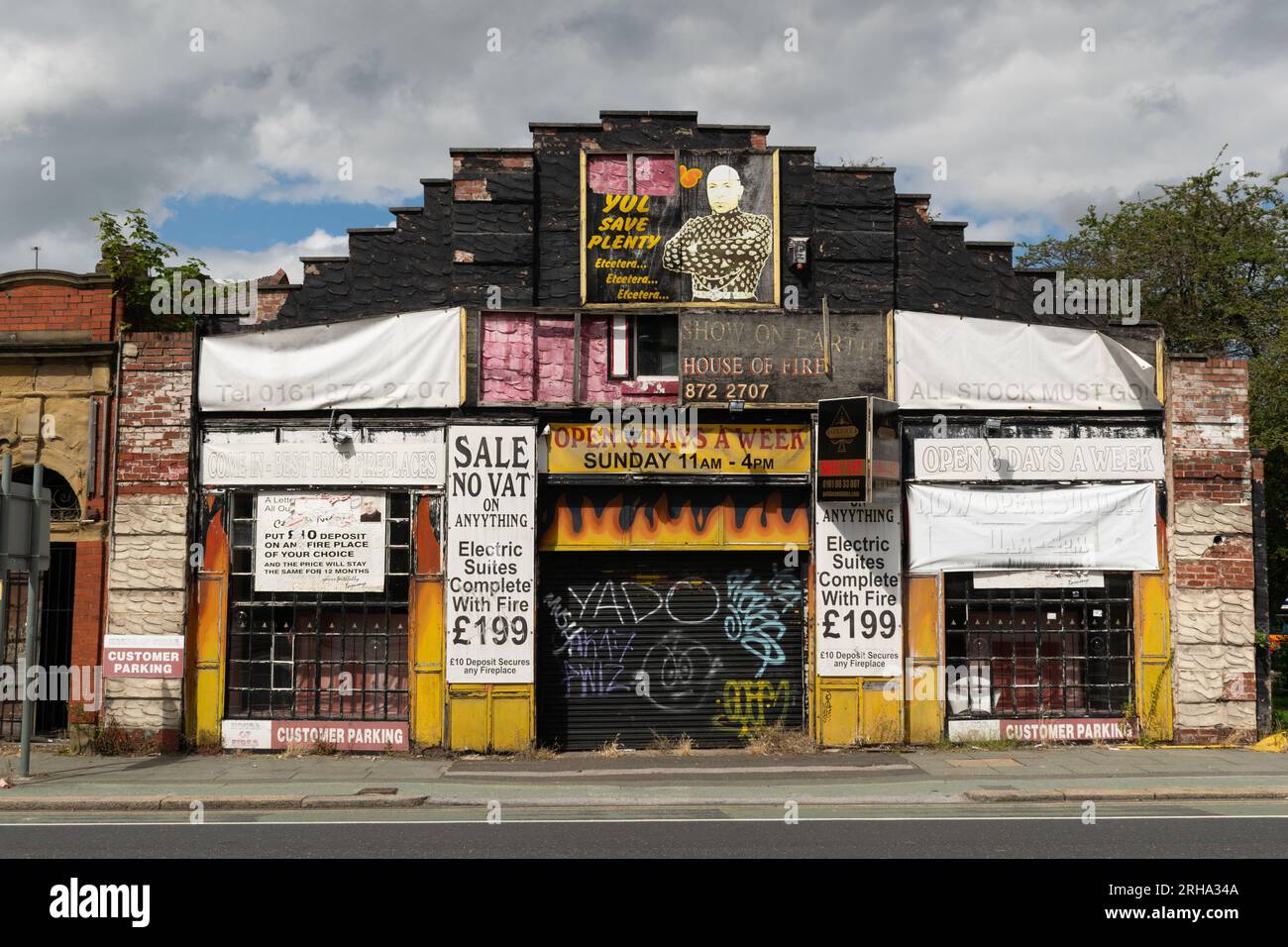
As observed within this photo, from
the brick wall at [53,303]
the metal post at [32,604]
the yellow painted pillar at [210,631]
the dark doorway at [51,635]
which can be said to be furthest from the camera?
the brick wall at [53,303]

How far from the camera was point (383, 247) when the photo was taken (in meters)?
15.6

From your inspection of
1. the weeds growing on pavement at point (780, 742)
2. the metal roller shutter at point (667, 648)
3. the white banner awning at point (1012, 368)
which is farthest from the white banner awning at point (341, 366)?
the white banner awning at point (1012, 368)

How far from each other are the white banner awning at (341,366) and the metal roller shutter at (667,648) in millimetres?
3079

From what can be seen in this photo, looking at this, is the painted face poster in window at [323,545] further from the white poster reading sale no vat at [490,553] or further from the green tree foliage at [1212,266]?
the green tree foliage at [1212,266]

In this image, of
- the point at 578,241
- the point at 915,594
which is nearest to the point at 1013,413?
the point at 915,594

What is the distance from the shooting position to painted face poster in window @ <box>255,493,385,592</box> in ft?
50.1

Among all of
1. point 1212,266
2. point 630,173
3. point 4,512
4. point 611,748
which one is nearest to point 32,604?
point 4,512

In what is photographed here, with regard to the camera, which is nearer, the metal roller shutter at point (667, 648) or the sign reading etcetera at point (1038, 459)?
the metal roller shutter at point (667, 648)

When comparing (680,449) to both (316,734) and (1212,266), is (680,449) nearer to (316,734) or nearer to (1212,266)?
(316,734)

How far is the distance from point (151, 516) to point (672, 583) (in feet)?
24.3

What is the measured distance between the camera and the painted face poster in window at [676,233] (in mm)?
15469

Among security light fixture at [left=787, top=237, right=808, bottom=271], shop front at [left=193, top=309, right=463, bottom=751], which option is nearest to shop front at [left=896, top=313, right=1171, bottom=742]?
security light fixture at [left=787, top=237, right=808, bottom=271]
